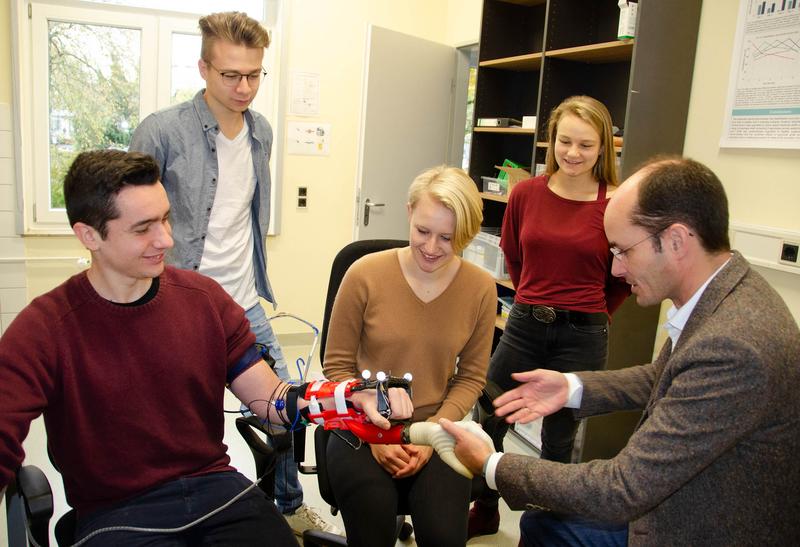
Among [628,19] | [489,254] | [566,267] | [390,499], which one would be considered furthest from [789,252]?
[390,499]

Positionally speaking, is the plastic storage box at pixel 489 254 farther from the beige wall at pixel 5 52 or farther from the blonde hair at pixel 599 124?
the beige wall at pixel 5 52

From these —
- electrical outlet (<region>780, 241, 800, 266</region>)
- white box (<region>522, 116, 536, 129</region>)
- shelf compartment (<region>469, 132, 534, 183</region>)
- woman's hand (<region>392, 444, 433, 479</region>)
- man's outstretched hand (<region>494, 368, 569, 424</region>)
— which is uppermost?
white box (<region>522, 116, 536, 129</region>)

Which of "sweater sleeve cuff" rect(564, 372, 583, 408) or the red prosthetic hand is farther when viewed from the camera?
"sweater sleeve cuff" rect(564, 372, 583, 408)

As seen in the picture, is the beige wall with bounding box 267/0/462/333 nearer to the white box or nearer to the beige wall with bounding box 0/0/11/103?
the white box

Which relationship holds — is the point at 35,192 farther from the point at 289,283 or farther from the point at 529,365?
the point at 529,365

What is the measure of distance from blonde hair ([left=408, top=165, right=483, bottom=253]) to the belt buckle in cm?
58

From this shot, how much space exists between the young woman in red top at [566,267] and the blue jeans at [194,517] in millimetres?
1090

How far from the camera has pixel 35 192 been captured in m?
3.54

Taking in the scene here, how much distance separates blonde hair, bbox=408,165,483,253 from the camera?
1.67 metres

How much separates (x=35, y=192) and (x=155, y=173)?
2676mm

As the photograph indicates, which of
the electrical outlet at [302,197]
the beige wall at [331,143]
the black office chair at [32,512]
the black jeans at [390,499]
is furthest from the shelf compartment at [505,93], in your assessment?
the black office chair at [32,512]

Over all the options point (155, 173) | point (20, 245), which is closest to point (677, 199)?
point (155, 173)

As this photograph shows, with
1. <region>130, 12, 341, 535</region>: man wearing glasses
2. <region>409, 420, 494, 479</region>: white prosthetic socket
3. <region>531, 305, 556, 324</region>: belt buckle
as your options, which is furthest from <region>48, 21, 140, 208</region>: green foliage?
<region>409, 420, 494, 479</region>: white prosthetic socket

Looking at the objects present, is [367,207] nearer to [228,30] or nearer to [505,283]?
[505,283]
